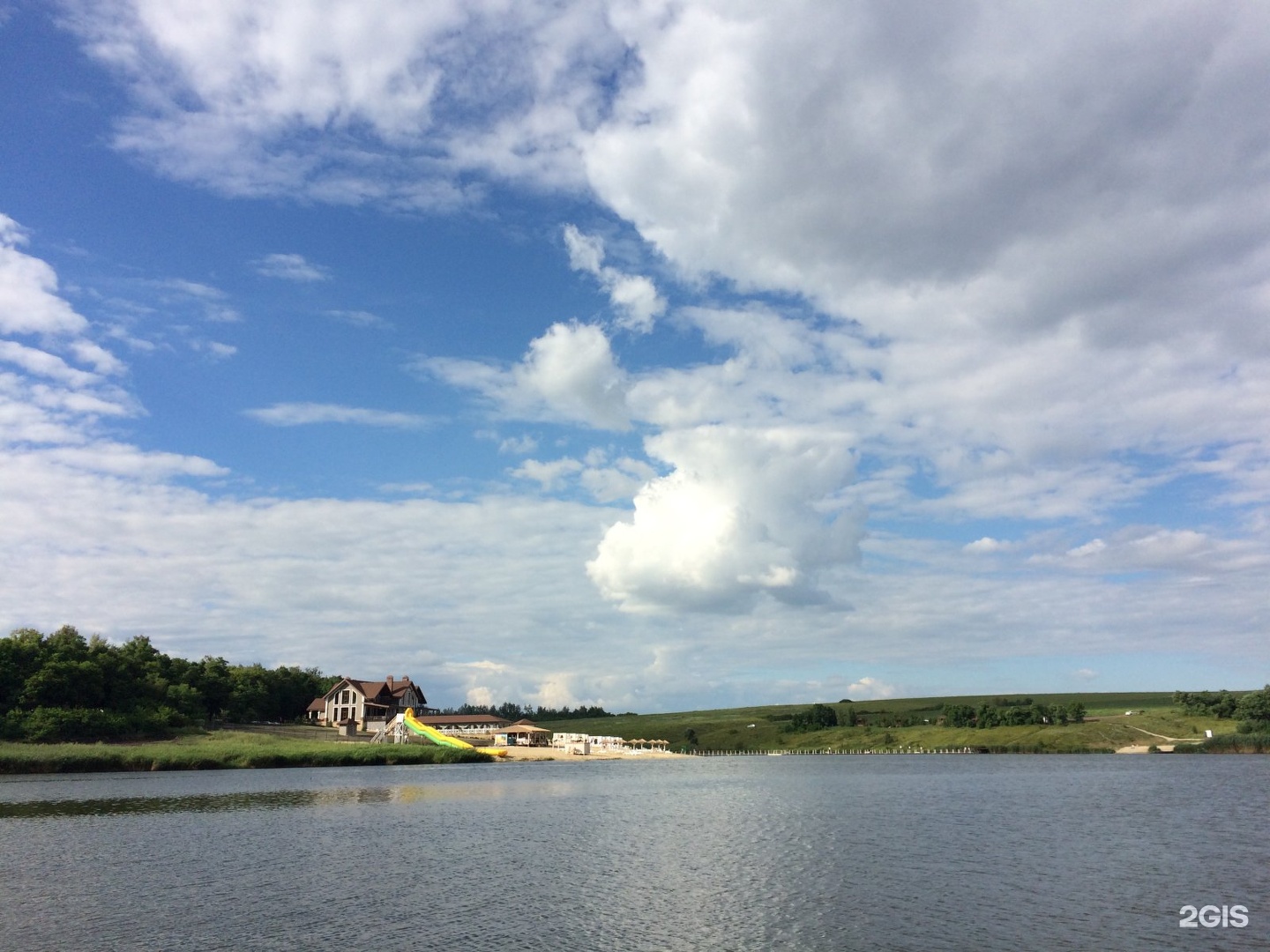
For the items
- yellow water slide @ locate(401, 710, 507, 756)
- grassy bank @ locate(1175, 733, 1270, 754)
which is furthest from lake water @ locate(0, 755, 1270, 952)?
grassy bank @ locate(1175, 733, 1270, 754)

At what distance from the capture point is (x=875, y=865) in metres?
42.4

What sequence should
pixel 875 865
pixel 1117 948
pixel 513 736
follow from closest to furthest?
pixel 1117 948
pixel 875 865
pixel 513 736

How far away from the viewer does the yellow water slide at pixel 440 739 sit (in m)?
158

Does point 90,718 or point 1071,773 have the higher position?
point 90,718

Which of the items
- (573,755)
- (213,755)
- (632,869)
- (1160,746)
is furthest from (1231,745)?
(213,755)

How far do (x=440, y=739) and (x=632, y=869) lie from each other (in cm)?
13256

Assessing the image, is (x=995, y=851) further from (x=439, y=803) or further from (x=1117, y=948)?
(x=439, y=803)

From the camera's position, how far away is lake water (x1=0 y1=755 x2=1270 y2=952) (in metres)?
29.7

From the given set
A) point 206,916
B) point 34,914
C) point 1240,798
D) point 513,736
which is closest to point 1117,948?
point 206,916

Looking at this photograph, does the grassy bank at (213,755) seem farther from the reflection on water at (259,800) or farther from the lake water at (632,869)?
the reflection on water at (259,800)

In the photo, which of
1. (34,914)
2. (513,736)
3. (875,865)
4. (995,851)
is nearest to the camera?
(34,914)

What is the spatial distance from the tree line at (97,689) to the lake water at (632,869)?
37.0 meters

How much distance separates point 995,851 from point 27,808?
69.3 m

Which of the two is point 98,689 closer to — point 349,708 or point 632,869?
point 349,708
